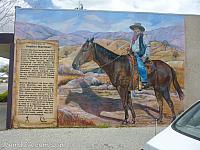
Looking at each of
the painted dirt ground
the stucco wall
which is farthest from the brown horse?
the stucco wall

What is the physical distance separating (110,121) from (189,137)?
7.31 metres

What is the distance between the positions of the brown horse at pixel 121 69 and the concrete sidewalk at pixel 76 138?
1.14 meters

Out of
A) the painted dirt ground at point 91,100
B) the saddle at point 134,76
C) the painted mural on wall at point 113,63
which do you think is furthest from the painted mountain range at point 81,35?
the saddle at point 134,76

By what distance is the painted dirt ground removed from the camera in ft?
33.9

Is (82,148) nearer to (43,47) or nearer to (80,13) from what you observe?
(43,47)

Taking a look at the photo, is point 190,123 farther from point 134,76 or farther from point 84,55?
point 84,55

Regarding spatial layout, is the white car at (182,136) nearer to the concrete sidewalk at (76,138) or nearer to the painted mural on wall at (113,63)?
the concrete sidewalk at (76,138)

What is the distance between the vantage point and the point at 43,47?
10352 mm

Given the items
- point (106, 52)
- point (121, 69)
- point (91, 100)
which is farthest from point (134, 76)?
point (91, 100)

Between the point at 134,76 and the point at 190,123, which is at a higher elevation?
the point at 134,76

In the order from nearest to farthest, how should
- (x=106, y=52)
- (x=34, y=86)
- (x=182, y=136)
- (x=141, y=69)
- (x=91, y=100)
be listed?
(x=182, y=136) → (x=34, y=86) → (x=91, y=100) → (x=106, y=52) → (x=141, y=69)

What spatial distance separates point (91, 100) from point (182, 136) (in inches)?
282

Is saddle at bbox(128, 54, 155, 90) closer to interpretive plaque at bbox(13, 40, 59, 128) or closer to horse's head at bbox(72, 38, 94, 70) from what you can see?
horse's head at bbox(72, 38, 94, 70)

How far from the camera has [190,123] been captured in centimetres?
388
